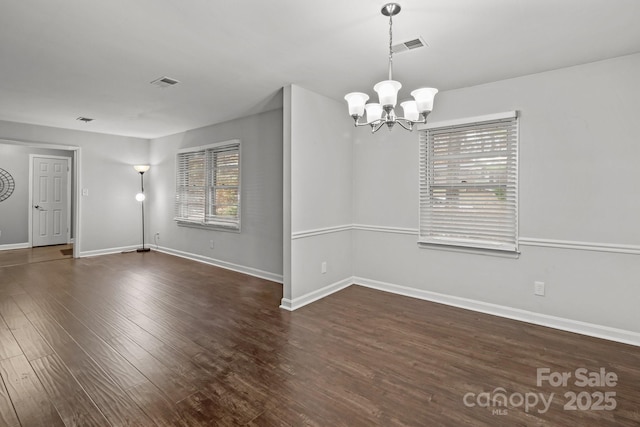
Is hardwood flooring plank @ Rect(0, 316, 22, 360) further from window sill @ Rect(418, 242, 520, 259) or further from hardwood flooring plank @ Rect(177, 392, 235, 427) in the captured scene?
window sill @ Rect(418, 242, 520, 259)

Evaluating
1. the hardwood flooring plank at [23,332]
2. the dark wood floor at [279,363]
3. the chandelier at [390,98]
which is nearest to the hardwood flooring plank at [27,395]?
the dark wood floor at [279,363]

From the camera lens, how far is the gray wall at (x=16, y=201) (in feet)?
22.9

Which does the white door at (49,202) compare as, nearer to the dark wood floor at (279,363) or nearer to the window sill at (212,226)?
the window sill at (212,226)

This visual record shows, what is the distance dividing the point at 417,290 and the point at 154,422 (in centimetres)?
304

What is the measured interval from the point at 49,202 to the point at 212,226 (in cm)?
492

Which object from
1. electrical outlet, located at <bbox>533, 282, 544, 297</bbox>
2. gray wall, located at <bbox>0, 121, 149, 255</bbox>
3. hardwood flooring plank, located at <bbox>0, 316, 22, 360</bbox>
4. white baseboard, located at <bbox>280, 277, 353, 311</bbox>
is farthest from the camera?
gray wall, located at <bbox>0, 121, 149, 255</bbox>

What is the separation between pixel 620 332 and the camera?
2.81 m

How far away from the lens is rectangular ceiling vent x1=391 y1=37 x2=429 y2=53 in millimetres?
2525

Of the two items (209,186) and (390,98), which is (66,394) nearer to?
(390,98)

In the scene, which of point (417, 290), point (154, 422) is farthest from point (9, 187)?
point (417, 290)

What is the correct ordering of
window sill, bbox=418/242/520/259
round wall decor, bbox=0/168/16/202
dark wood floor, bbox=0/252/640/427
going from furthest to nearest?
round wall decor, bbox=0/168/16/202, window sill, bbox=418/242/520/259, dark wood floor, bbox=0/252/640/427

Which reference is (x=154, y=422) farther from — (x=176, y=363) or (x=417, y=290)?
(x=417, y=290)

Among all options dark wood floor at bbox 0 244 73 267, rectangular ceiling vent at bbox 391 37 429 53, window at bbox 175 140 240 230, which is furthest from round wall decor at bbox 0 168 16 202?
rectangular ceiling vent at bbox 391 37 429 53

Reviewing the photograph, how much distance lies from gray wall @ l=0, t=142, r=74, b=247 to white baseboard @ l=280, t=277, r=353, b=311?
6.04 m
